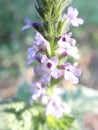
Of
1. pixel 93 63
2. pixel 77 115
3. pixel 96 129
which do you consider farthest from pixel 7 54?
pixel 77 115

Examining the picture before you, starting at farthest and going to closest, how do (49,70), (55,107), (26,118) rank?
(55,107)
(26,118)
(49,70)

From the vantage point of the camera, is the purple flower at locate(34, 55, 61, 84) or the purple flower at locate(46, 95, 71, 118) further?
the purple flower at locate(46, 95, 71, 118)

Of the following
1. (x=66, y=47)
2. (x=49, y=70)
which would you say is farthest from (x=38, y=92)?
(x=66, y=47)

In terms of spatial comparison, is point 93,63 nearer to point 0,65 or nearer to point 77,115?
point 0,65

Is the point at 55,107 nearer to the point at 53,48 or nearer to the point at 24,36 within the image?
the point at 53,48

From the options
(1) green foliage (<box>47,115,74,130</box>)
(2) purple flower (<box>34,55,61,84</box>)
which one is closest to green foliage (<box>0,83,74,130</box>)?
(1) green foliage (<box>47,115,74,130</box>)

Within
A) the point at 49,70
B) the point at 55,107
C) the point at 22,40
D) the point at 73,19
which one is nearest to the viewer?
the point at 49,70

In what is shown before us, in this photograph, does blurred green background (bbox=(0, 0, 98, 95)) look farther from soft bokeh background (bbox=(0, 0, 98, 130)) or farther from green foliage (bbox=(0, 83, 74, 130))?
green foliage (bbox=(0, 83, 74, 130))
